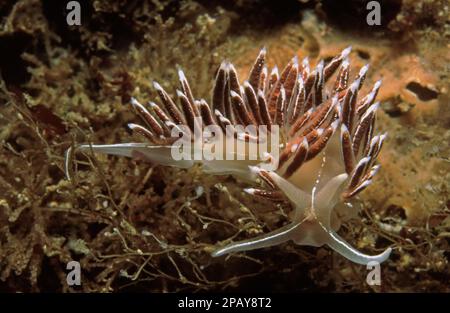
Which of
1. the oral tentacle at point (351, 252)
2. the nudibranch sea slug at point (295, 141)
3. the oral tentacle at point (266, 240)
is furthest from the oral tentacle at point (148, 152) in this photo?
the oral tentacle at point (351, 252)

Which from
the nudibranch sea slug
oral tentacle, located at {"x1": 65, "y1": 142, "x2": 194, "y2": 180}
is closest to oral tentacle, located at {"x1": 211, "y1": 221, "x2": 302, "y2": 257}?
the nudibranch sea slug

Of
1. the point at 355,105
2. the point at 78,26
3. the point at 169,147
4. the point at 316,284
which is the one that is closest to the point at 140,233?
the point at 169,147

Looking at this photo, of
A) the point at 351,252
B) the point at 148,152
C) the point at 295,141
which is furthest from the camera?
the point at 148,152

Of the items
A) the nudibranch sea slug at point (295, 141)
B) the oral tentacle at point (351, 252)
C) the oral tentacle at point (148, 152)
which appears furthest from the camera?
the oral tentacle at point (148, 152)

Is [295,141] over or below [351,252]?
over

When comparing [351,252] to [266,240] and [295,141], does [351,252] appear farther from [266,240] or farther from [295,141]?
[295,141]

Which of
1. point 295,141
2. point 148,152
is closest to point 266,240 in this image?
point 295,141

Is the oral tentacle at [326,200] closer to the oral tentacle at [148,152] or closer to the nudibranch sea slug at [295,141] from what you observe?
the nudibranch sea slug at [295,141]

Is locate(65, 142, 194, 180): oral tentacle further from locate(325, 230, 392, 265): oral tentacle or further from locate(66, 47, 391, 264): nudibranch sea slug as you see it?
locate(325, 230, 392, 265): oral tentacle
